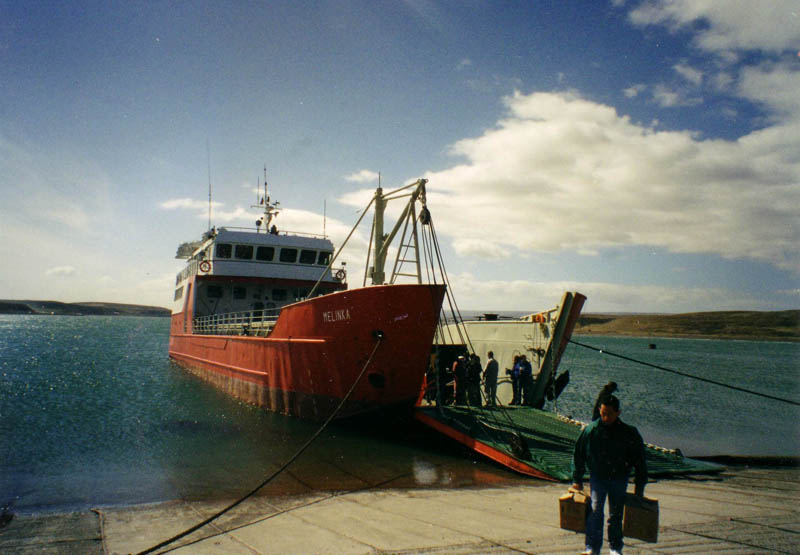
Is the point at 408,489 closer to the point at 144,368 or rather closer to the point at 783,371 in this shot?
the point at 144,368

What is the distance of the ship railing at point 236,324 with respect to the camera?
603 inches

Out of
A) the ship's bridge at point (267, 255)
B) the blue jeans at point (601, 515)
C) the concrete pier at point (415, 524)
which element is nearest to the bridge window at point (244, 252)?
the ship's bridge at point (267, 255)

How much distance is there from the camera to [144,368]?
94.2 feet

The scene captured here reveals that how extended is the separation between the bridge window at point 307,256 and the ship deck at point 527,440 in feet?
36.7

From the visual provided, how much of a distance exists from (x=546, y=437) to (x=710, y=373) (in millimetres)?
32883

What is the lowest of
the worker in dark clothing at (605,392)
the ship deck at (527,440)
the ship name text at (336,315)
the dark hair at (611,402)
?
the ship deck at (527,440)

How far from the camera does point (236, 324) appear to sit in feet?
54.8

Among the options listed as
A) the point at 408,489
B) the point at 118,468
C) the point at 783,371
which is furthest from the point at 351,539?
the point at 783,371

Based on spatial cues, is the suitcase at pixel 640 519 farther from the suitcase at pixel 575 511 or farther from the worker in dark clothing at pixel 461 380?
the worker in dark clothing at pixel 461 380

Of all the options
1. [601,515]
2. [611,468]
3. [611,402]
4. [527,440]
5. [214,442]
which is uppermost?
[611,402]

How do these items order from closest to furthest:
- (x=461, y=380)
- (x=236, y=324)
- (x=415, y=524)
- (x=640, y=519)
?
(x=640, y=519), (x=415, y=524), (x=461, y=380), (x=236, y=324)

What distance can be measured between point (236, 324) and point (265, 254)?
4720 millimetres

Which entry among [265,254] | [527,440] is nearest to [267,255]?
[265,254]

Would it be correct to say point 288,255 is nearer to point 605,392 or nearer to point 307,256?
Result: point 307,256
